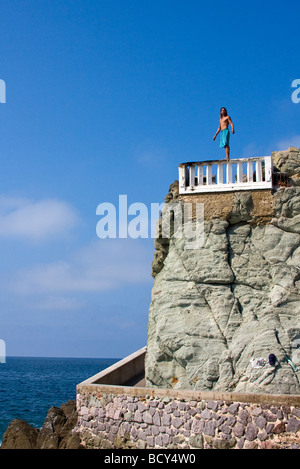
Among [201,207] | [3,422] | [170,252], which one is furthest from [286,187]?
[3,422]

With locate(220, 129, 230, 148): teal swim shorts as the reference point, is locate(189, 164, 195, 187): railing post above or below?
below

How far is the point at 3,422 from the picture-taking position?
2481cm

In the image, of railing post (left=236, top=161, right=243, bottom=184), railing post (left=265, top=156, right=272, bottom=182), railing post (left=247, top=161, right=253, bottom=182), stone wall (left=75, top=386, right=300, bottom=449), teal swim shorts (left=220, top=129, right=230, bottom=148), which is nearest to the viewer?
stone wall (left=75, top=386, right=300, bottom=449)

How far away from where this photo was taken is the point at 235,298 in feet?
39.2

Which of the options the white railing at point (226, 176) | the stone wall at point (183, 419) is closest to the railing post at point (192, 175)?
the white railing at point (226, 176)

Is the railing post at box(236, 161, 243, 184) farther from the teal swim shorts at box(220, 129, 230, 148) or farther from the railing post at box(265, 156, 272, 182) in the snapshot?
the teal swim shorts at box(220, 129, 230, 148)

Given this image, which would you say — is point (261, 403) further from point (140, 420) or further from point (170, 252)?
point (170, 252)

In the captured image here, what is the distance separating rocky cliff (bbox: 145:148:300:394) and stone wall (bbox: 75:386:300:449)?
122 cm

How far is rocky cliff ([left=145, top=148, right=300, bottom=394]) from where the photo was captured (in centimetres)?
1104

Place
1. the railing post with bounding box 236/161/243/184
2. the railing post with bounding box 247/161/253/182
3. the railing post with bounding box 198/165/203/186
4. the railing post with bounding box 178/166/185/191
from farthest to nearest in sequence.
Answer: the railing post with bounding box 178/166/185/191, the railing post with bounding box 198/165/203/186, the railing post with bounding box 236/161/243/184, the railing post with bounding box 247/161/253/182

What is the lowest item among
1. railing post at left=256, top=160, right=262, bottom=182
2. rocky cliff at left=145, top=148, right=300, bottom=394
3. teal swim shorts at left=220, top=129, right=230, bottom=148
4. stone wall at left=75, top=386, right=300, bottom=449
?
stone wall at left=75, top=386, right=300, bottom=449

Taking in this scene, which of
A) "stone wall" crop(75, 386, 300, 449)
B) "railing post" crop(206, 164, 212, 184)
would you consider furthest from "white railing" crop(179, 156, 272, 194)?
"stone wall" crop(75, 386, 300, 449)

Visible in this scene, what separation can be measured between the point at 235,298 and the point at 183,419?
3141 mm
